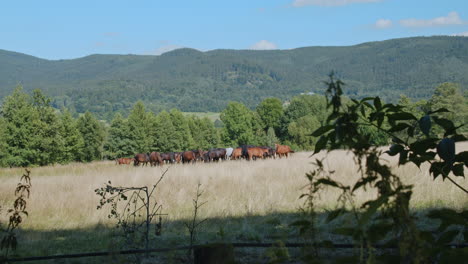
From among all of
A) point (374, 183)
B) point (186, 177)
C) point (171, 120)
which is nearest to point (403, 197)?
point (374, 183)

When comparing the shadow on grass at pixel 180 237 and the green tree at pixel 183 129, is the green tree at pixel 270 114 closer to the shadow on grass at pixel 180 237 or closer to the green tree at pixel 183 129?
the green tree at pixel 183 129

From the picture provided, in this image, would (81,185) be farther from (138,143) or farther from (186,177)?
(138,143)

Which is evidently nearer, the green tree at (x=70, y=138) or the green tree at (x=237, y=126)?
the green tree at (x=70, y=138)

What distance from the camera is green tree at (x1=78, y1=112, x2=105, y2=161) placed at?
66.0 m

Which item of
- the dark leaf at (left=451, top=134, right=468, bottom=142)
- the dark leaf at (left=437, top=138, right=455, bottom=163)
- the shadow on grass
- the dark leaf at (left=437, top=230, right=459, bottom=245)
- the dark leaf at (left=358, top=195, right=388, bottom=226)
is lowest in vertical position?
the shadow on grass

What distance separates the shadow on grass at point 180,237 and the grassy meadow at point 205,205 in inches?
0.6

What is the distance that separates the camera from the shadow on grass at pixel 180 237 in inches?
220

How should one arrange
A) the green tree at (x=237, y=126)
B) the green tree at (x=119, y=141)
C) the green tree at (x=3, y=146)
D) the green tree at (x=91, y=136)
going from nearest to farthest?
the green tree at (x=3, y=146), the green tree at (x=91, y=136), the green tree at (x=119, y=141), the green tree at (x=237, y=126)

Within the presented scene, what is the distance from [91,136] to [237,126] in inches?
1156

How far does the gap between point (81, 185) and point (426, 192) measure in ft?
31.3

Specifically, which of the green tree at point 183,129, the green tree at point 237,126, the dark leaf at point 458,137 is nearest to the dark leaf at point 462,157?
the dark leaf at point 458,137

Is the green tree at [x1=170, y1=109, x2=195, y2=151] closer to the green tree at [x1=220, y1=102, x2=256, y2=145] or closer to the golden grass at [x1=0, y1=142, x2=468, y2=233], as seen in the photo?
the green tree at [x1=220, y1=102, x2=256, y2=145]

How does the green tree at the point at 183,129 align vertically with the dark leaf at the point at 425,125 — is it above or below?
below

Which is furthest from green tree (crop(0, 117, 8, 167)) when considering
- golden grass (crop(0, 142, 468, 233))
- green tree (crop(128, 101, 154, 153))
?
golden grass (crop(0, 142, 468, 233))
